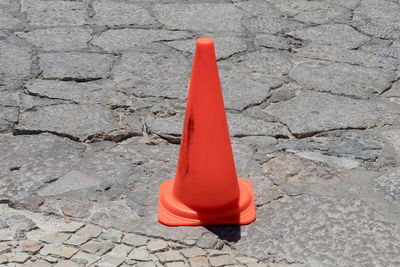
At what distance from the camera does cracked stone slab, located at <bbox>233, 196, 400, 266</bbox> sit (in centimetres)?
233

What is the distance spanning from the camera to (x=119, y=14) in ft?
16.3

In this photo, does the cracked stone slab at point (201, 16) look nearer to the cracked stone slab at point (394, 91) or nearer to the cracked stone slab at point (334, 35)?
the cracked stone slab at point (334, 35)

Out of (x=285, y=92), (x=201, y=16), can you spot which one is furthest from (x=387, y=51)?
(x=201, y=16)

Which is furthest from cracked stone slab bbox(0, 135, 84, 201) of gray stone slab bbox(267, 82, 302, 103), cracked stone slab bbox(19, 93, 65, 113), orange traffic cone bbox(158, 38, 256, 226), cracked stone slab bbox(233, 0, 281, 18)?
cracked stone slab bbox(233, 0, 281, 18)

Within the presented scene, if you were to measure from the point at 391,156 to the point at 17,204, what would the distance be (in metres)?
1.74

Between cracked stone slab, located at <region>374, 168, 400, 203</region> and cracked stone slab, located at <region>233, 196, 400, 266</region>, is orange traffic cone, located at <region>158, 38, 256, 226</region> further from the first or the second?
cracked stone slab, located at <region>374, 168, 400, 203</region>

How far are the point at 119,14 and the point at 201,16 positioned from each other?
64 cm

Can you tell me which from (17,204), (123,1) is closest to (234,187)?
(17,204)

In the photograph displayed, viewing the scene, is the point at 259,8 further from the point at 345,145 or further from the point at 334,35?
the point at 345,145

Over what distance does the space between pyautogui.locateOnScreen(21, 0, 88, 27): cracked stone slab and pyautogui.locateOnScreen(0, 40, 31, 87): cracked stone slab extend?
1.79 feet

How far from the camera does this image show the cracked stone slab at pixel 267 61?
161 inches

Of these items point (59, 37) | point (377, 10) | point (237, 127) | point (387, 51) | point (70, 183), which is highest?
point (377, 10)

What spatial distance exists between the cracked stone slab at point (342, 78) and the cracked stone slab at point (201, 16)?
869 millimetres

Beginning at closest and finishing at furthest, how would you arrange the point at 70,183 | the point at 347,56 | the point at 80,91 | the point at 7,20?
the point at 70,183 < the point at 80,91 < the point at 347,56 < the point at 7,20
